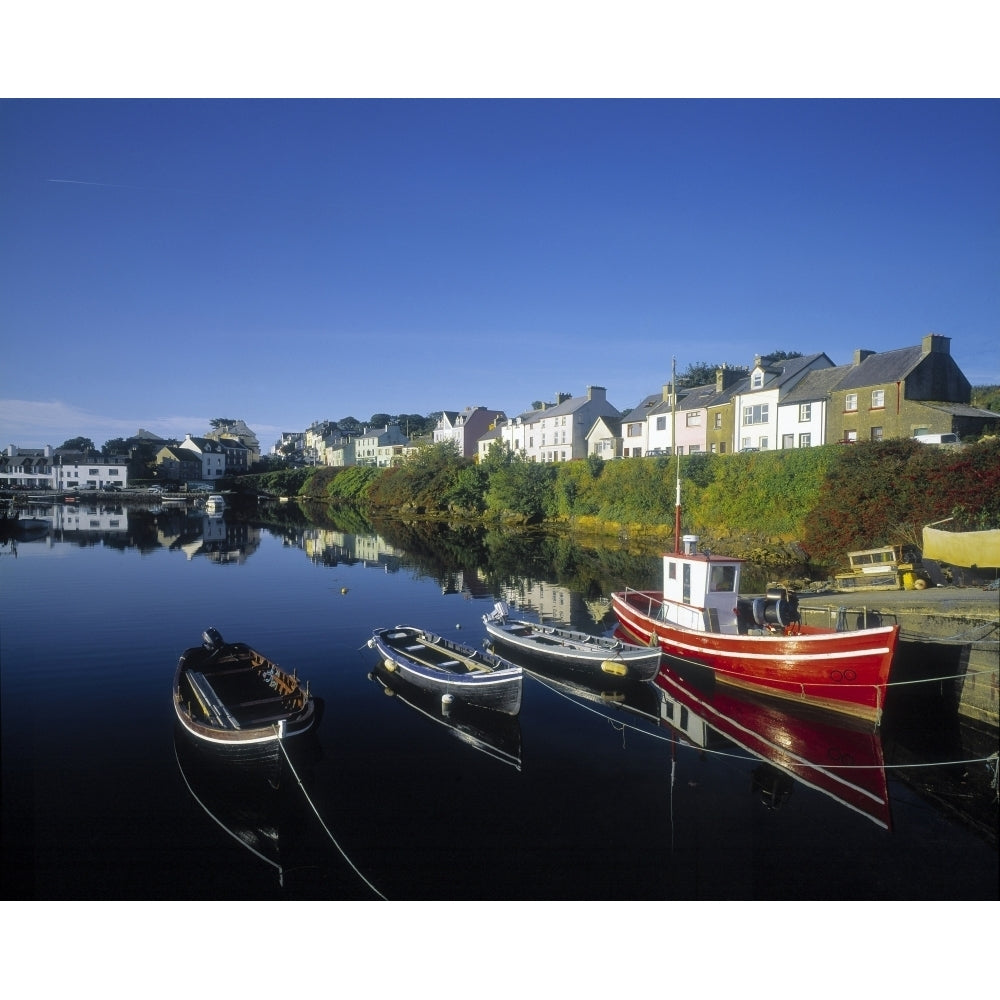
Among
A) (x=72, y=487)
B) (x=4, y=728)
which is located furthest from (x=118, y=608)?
A: (x=72, y=487)

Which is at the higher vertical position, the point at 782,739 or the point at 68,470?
the point at 68,470

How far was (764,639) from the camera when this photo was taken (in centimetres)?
1219

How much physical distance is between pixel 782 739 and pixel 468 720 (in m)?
5.12

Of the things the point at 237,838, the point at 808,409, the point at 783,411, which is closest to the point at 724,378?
the point at 783,411

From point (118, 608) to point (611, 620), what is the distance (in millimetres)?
14104

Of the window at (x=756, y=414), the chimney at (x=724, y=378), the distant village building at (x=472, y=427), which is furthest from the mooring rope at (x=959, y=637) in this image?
the distant village building at (x=472, y=427)

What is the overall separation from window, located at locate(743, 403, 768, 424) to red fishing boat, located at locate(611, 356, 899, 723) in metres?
22.5

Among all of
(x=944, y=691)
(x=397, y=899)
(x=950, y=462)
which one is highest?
(x=950, y=462)

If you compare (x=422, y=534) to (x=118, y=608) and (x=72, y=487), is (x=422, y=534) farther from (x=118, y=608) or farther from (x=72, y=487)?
(x=72, y=487)

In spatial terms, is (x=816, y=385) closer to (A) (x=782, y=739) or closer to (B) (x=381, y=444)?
(A) (x=782, y=739)

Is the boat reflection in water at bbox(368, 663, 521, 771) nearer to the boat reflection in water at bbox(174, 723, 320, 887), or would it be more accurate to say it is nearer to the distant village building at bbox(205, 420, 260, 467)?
the boat reflection in water at bbox(174, 723, 320, 887)

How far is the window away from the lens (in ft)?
114

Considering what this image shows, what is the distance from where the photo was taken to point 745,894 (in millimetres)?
6531

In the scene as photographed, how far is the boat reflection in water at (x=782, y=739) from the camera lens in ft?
28.4
